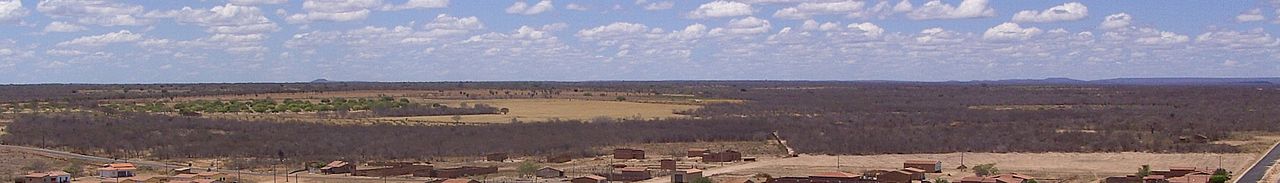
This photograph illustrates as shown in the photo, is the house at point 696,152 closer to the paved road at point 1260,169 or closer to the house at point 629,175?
the house at point 629,175

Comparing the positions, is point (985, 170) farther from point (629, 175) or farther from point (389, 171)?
point (389, 171)

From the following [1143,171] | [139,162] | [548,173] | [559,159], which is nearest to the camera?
[1143,171]

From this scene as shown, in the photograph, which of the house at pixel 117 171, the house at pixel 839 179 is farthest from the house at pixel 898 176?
the house at pixel 117 171

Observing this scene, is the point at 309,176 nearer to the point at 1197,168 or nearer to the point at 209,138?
the point at 209,138

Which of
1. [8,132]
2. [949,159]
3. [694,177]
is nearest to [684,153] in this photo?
[949,159]

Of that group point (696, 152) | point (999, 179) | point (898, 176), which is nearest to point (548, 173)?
point (898, 176)

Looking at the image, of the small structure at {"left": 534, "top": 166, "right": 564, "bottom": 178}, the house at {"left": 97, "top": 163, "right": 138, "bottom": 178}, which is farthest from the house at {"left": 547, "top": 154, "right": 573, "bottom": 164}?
the house at {"left": 97, "top": 163, "right": 138, "bottom": 178}

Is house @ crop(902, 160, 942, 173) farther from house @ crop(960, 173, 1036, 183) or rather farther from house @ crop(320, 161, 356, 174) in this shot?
house @ crop(320, 161, 356, 174)
